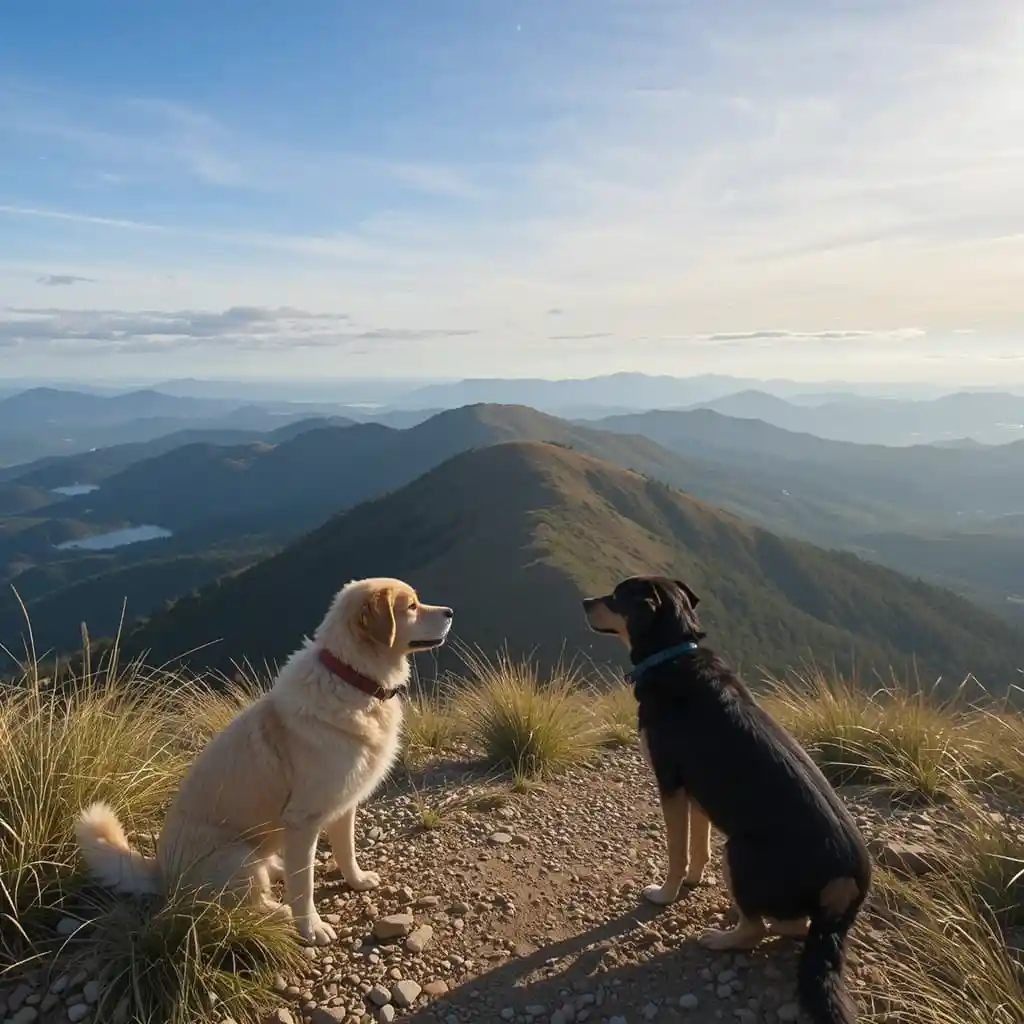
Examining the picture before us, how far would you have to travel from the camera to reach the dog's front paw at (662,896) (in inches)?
154

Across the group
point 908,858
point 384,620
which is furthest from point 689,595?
point 908,858

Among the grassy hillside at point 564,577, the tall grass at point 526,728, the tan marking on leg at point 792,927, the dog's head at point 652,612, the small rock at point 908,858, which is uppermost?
the dog's head at point 652,612

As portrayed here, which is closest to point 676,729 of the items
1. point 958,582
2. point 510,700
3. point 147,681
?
point 510,700

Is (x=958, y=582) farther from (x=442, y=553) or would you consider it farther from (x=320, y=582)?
(x=320, y=582)

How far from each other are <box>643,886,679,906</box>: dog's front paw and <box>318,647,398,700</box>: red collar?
A: 1.86 meters

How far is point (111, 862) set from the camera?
332 cm

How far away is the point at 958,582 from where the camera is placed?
14800 centimetres

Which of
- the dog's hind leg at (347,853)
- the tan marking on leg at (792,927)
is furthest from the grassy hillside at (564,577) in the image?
the tan marking on leg at (792,927)

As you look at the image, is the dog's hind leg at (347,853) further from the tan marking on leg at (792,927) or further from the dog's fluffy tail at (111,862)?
the tan marking on leg at (792,927)

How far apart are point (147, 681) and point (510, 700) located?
3.18 meters

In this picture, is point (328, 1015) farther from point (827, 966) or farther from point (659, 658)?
point (659, 658)

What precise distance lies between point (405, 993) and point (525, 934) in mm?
735

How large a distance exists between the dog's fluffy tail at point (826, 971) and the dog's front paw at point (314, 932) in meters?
2.17

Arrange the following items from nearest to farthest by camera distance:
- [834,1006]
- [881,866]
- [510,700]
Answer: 1. [834,1006]
2. [881,866]
3. [510,700]
